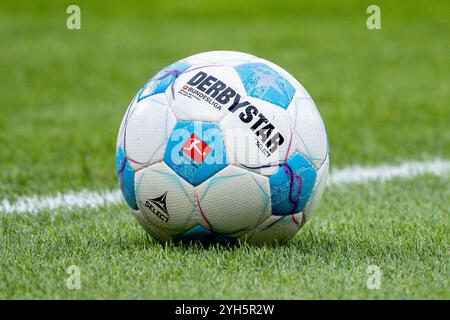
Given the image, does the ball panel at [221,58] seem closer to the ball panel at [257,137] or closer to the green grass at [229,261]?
the ball panel at [257,137]

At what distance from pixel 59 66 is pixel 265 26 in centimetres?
536

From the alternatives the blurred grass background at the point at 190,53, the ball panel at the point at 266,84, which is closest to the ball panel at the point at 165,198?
the ball panel at the point at 266,84

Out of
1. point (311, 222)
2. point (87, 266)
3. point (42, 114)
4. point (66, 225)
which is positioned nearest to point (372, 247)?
point (311, 222)

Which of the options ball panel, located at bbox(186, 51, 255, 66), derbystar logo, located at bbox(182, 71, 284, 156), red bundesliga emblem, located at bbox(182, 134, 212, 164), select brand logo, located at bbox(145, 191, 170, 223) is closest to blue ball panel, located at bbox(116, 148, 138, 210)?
select brand logo, located at bbox(145, 191, 170, 223)

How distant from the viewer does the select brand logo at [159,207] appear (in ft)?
12.1

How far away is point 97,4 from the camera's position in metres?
18.5

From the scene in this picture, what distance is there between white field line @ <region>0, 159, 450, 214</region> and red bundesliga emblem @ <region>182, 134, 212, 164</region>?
70.8 inches

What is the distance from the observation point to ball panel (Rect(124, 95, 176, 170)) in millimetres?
3688

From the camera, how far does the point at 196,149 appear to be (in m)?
3.60

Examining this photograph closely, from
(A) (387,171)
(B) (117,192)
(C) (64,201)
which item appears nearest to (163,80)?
(C) (64,201)

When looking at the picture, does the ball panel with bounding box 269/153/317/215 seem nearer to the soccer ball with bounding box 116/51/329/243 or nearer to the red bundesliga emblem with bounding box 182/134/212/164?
the soccer ball with bounding box 116/51/329/243

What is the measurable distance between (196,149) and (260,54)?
9329mm

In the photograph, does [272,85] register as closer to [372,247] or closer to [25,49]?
[372,247]

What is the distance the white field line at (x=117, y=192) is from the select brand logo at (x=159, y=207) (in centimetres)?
157
